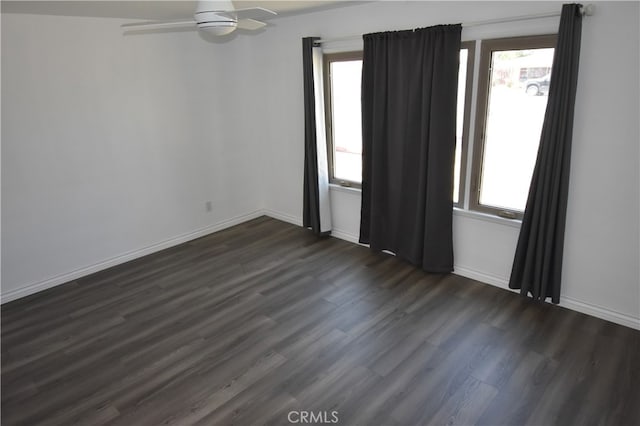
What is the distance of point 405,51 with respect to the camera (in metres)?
3.73

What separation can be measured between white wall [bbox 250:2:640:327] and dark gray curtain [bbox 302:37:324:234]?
48 cm

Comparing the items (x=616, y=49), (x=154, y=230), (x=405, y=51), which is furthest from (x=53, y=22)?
(x=616, y=49)

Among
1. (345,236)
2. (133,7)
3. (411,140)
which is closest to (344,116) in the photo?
(411,140)

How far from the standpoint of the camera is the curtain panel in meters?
4.50

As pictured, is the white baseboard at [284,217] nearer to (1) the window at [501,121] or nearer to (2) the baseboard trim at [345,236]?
(2) the baseboard trim at [345,236]

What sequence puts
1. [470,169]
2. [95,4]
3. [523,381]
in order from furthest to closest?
[470,169] < [95,4] < [523,381]

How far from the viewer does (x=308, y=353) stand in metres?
2.98

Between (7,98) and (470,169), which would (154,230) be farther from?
(470,169)

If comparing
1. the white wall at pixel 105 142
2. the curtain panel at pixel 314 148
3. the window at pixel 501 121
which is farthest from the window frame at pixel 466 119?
the white wall at pixel 105 142

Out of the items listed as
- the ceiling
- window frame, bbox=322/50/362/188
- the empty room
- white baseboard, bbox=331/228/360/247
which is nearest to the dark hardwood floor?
the empty room

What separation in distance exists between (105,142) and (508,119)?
12.5 feet

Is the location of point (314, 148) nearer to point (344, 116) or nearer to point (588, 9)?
point (344, 116)

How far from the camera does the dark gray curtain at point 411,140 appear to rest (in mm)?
3576

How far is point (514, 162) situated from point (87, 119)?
396cm
